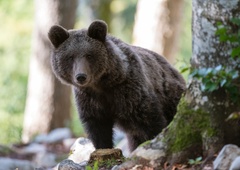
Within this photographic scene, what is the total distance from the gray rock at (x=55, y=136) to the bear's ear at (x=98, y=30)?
5.93 m

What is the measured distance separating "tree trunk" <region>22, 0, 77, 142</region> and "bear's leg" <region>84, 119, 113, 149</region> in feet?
18.8

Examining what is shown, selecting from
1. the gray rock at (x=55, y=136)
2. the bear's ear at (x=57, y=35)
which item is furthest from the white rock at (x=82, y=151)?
the gray rock at (x=55, y=136)

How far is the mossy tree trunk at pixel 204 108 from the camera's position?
475cm

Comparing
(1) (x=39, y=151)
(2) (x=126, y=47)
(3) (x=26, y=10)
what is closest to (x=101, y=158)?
(2) (x=126, y=47)

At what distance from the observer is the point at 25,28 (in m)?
22.8

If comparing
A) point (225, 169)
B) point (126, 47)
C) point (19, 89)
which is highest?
point (19, 89)

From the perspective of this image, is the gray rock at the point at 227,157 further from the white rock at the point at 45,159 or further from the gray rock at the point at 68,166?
the white rock at the point at 45,159

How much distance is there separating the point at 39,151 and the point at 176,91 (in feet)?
15.8

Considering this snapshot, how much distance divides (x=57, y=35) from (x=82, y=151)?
1568 millimetres

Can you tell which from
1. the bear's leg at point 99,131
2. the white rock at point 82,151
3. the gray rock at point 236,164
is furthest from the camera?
the white rock at point 82,151

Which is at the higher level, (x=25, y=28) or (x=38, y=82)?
(x=25, y=28)

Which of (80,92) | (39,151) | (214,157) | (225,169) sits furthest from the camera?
(39,151)

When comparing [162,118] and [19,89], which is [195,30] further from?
[19,89]

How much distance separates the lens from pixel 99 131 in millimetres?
6617
